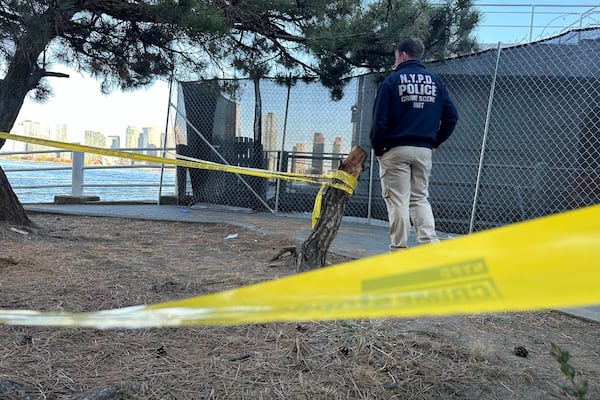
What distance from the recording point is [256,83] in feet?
26.8

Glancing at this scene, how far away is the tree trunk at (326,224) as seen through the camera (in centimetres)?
372

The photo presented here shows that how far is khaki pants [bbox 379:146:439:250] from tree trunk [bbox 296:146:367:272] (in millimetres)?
231

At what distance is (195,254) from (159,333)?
2314mm

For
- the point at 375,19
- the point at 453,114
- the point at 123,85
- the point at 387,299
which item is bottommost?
the point at 387,299

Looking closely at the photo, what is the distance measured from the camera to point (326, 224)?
3738 mm

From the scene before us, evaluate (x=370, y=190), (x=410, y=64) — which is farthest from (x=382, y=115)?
(x=370, y=190)

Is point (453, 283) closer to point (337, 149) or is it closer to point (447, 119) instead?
point (447, 119)

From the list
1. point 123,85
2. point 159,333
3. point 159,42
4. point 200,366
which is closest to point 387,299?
point 200,366

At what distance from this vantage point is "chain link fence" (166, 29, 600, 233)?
6016 mm

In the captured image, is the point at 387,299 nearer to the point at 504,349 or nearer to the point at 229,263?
the point at 504,349

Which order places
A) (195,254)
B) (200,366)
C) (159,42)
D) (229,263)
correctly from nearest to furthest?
(200,366) < (229,263) < (195,254) < (159,42)

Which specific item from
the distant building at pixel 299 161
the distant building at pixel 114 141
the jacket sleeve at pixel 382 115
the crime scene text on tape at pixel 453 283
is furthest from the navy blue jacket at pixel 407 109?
the distant building at pixel 114 141

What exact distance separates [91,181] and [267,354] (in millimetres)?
9358

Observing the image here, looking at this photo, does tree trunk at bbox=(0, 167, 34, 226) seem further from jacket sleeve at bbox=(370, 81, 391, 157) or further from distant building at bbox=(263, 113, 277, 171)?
distant building at bbox=(263, 113, 277, 171)
